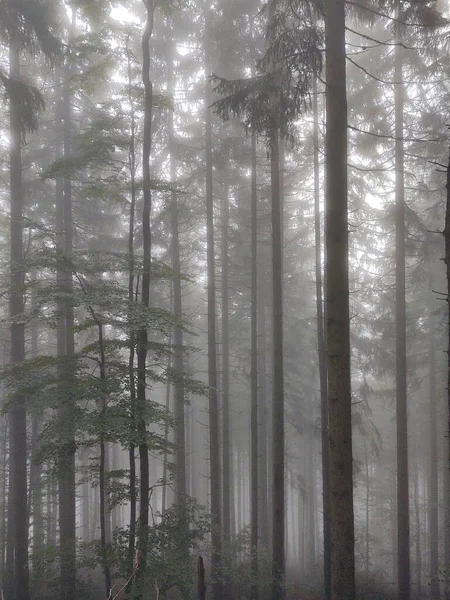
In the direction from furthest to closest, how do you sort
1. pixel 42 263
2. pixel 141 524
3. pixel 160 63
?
pixel 160 63, pixel 141 524, pixel 42 263

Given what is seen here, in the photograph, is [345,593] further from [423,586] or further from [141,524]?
[423,586]

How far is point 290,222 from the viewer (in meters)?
20.2

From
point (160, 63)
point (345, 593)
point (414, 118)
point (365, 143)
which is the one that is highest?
point (160, 63)

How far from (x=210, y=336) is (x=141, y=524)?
6968 mm

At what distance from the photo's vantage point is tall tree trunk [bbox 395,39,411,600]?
11469 millimetres

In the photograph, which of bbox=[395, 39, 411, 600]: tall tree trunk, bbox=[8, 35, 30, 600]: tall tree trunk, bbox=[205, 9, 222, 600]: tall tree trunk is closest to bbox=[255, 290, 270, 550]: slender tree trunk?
bbox=[205, 9, 222, 600]: tall tree trunk

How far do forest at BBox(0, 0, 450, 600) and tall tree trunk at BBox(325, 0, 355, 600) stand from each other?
0.03 meters

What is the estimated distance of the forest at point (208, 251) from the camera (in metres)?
6.28

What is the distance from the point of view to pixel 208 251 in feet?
45.2

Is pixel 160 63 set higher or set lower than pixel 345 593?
higher

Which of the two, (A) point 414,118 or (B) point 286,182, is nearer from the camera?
(A) point 414,118

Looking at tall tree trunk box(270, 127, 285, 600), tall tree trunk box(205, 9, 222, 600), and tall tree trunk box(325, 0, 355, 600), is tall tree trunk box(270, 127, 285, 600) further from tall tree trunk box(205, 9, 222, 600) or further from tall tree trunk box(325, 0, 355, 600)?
tall tree trunk box(325, 0, 355, 600)

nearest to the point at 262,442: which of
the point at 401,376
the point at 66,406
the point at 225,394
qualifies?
the point at 225,394

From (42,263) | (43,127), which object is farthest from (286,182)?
(42,263)
